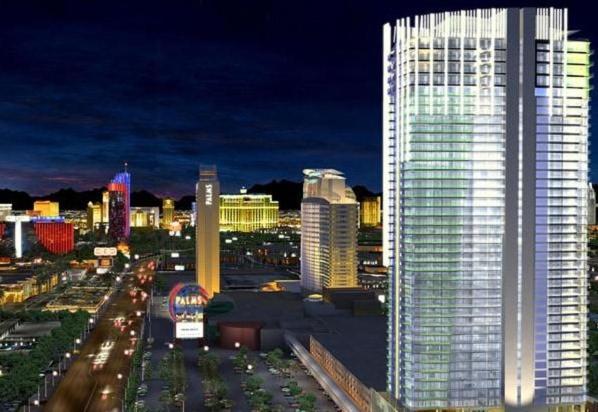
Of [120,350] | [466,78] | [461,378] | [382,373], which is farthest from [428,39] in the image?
[120,350]

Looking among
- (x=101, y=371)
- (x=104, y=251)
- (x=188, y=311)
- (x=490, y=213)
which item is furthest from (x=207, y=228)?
(x=490, y=213)

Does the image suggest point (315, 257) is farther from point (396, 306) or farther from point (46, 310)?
point (396, 306)

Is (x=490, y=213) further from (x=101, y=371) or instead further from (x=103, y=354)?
(x=103, y=354)

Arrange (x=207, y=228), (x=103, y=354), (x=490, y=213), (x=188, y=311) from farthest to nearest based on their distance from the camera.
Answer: (x=207, y=228)
(x=188, y=311)
(x=103, y=354)
(x=490, y=213)

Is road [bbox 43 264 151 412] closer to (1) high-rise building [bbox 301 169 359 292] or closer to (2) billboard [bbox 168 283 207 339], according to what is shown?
(2) billboard [bbox 168 283 207 339]

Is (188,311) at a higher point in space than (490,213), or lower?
lower

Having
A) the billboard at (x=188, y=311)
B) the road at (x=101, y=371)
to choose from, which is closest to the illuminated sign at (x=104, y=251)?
the road at (x=101, y=371)

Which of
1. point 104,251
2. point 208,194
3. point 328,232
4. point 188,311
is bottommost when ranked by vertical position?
point 188,311
